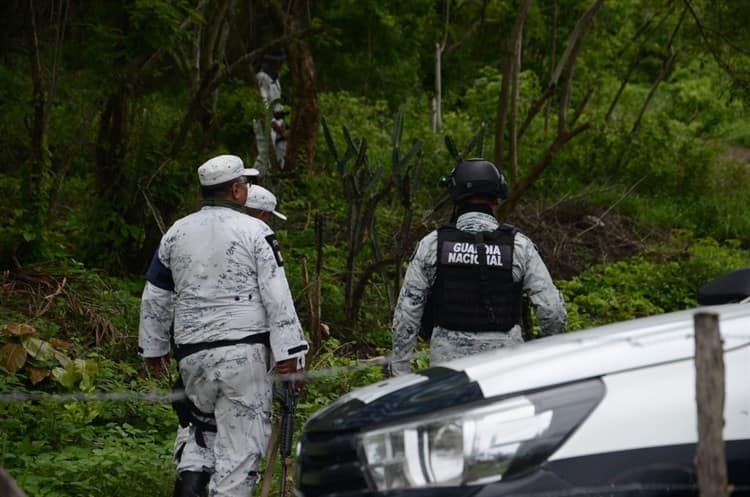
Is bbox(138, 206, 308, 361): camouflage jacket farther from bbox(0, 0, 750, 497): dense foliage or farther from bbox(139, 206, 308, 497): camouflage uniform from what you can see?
bbox(0, 0, 750, 497): dense foliage

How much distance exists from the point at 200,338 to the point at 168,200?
586cm

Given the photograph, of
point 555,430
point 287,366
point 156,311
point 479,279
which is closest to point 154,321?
point 156,311

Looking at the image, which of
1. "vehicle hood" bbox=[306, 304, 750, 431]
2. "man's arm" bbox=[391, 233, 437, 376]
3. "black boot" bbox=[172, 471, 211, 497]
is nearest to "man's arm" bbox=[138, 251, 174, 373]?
"black boot" bbox=[172, 471, 211, 497]

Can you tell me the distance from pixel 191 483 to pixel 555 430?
8.84ft

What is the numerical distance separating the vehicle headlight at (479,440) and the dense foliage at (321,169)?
3.16 meters

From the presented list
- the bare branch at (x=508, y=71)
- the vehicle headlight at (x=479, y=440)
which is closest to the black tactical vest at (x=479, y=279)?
the vehicle headlight at (x=479, y=440)

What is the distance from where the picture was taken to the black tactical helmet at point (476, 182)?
18.0 ft

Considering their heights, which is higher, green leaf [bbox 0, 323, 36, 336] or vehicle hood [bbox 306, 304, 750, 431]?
vehicle hood [bbox 306, 304, 750, 431]

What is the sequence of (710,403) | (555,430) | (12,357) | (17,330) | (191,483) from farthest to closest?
(17,330) < (12,357) < (191,483) < (555,430) < (710,403)

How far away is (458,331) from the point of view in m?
5.46

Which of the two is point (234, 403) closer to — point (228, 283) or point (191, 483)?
point (191, 483)

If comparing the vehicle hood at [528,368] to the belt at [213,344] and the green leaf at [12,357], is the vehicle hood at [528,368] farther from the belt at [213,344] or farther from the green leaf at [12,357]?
the green leaf at [12,357]

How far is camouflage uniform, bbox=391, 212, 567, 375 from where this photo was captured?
538 cm

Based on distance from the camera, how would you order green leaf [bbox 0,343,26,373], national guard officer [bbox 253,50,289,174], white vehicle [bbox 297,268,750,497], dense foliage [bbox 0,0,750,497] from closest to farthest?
white vehicle [bbox 297,268,750,497], green leaf [bbox 0,343,26,373], dense foliage [bbox 0,0,750,497], national guard officer [bbox 253,50,289,174]
